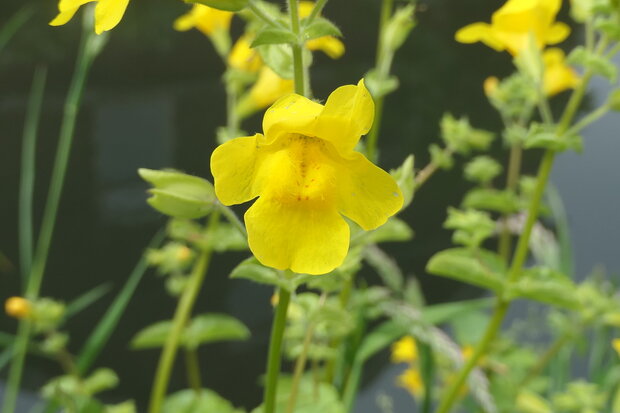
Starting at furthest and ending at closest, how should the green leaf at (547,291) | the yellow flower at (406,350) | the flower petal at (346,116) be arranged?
1. the yellow flower at (406,350)
2. the green leaf at (547,291)
3. the flower petal at (346,116)

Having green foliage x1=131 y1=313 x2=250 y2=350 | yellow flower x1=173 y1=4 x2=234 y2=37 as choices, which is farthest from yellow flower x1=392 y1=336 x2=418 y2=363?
yellow flower x1=173 y1=4 x2=234 y2=37

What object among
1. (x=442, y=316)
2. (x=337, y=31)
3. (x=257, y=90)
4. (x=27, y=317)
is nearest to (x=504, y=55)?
(x=442, y=316)

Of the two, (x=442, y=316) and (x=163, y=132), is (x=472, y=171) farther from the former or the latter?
(x=163, y=132)

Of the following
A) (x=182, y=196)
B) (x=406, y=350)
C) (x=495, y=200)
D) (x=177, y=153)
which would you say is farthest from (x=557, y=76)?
(x=177, y=153)

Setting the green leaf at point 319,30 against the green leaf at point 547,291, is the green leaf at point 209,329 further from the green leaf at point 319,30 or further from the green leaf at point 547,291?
the green leaf at point 319,30

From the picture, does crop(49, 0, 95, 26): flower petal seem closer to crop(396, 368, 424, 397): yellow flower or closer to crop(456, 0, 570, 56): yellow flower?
crop(456, 0, 570, 56): yellow flower

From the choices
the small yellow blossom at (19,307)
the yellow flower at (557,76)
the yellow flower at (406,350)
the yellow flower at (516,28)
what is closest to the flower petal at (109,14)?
the yellow flower at (516,28)
